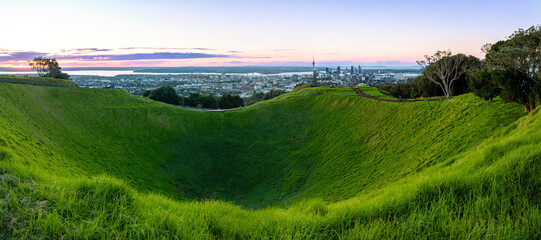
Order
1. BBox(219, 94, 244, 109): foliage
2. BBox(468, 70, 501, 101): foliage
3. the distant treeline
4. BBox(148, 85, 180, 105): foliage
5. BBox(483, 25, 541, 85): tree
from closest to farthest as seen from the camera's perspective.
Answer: BBox(483, 25, 541, 85): tree → BBox(468, 70, 501, 101): foliage → BBox(219, 94, 244, 109): foliage → the distant treeline → BBox(148, 85, 180, 105): foliage

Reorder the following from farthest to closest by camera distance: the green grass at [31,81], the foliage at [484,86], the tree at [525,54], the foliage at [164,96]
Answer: the foliage at [164,96], the green grass at [31,81], the foliage at [484,86], the tree at [525,54]

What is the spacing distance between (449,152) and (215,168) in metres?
25.7

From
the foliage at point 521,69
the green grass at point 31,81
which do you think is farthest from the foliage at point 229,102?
the foliage at point 521,69

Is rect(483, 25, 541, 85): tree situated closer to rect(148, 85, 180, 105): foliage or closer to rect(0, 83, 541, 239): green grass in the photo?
rect(0, 83, 541, 239): green grass

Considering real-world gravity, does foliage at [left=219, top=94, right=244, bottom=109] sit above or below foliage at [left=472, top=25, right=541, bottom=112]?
below

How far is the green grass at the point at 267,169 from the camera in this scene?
3.91 meters

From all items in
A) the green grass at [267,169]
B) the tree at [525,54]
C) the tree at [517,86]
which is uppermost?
the tree at [525,54]

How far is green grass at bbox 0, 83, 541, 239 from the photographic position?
3.91m

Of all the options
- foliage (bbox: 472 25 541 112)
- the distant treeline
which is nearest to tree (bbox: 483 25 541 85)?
foliage (bbox: 472 25 541 112)

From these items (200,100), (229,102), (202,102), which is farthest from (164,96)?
(229,102)

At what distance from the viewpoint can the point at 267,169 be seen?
1243 inches

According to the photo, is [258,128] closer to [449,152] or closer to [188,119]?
[188,119]

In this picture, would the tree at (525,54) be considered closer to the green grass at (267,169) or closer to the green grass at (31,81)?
the green grass at (267,169)

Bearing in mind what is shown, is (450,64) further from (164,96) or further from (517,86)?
(164,96)
